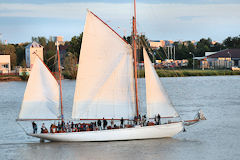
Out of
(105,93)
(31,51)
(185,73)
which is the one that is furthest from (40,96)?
(31,51)

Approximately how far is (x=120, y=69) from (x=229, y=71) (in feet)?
351

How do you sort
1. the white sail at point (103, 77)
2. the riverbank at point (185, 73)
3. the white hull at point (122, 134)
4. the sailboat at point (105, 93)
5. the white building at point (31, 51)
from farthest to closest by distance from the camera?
1. the white building at point (31, 51)
2. the riverbank at point (185, 73)
3. the white sail at point (103, 77)
4. the sailboat at point (105, 93)
5. the white hull at point (122, 134)

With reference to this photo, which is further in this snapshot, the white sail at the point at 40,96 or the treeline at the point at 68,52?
the treeline at the point at 68,52

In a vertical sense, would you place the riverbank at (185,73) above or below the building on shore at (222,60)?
below

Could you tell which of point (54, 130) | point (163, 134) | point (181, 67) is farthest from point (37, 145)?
point (181, 67)

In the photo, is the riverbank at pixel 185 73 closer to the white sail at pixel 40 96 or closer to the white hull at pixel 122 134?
the white sail at pixel 40 96

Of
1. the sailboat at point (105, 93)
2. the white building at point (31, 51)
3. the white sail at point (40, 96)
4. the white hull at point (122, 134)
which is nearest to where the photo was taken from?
the white hull at point (122, 134)

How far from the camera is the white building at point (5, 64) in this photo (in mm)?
131413

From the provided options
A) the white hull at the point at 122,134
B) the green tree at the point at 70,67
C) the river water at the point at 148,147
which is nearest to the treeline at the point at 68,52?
the green tree at the point at 70,67

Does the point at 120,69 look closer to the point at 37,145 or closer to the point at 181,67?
the point at 37,145

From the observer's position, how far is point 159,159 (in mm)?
31047

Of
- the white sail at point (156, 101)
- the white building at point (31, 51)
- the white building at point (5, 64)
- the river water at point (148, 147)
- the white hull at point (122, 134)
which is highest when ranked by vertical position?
the white building at point (31, 51)

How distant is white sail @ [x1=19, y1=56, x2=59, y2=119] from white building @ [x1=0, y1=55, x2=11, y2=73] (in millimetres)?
97191

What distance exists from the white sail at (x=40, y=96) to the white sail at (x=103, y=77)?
2001 mm
